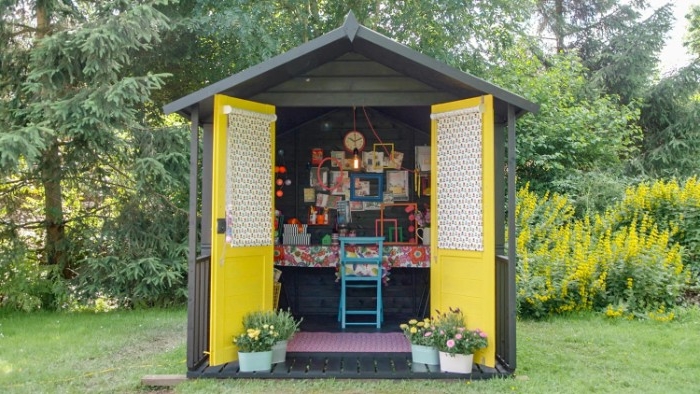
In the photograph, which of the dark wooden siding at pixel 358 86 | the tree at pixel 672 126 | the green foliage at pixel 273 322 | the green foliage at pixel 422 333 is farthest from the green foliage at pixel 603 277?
the tree at pixel 672 126

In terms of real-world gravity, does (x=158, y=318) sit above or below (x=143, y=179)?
below

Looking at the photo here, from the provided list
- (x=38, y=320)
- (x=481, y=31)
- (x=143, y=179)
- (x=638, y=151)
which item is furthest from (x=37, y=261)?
(x=638, y=151)

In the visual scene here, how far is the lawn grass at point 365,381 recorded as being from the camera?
14.4 ft

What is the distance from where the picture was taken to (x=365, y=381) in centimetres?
449

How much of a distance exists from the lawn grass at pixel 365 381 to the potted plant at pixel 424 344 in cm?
32

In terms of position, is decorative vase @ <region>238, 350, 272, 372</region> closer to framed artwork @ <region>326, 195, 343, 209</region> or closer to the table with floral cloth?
the table with floral cloth

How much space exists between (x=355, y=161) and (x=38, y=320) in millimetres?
4156

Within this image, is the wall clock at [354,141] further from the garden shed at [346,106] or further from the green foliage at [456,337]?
the green foliage at [456,337]

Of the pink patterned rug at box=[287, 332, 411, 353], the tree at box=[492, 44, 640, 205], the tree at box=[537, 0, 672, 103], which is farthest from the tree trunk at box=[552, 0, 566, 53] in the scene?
the pink patterned rug at box=[287, 332, 411, 353]

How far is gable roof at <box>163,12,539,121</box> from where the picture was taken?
4.55 metres

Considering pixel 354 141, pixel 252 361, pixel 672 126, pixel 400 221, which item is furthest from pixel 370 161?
pixel 672 126

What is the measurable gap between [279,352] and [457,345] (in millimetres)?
1337

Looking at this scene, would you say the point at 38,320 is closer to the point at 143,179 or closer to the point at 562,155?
the point at 143,179

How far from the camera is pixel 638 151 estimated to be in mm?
13133
